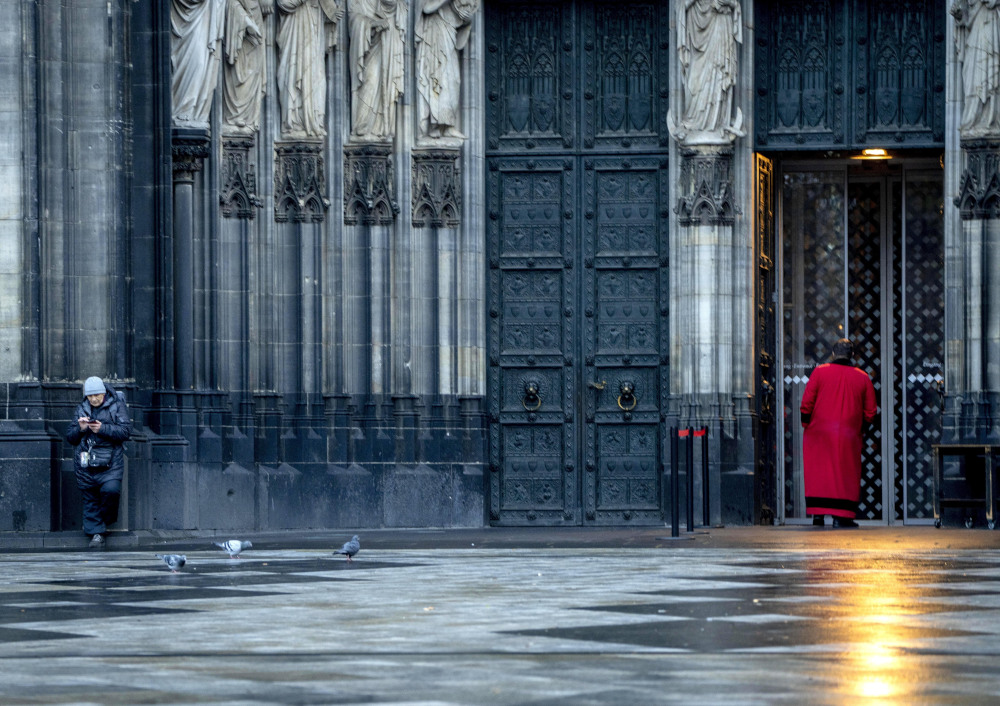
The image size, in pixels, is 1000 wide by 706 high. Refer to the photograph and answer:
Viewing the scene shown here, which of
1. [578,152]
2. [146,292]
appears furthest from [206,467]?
[578,152]

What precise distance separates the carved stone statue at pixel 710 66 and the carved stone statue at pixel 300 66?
4.19 m

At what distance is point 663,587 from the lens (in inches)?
455

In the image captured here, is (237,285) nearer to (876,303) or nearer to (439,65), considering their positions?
(439,65)

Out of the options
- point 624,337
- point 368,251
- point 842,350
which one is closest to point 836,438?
point 842,350

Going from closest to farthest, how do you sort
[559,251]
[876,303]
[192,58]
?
1. [192,58]
2. [559,251]
3. [876,303]

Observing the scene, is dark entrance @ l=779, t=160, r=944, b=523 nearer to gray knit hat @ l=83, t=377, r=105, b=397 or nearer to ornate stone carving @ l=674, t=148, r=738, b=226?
ornate stone carving @ l=674, t=148, r=738, b=226

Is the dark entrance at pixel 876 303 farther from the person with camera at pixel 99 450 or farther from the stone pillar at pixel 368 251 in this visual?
the person with camera at pixel 99 450

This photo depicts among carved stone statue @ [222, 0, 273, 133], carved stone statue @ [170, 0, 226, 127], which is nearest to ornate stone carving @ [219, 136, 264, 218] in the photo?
carved stone statue @ [222, 0, 273, 133]

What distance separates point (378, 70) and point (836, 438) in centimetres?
670

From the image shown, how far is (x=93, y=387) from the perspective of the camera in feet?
60.3

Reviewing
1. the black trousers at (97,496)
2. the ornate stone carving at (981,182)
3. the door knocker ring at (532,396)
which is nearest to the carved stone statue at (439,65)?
the door knocker ring at (532,396)

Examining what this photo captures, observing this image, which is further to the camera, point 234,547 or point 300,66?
point 300,66

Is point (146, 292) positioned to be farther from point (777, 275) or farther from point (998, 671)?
point (998, 671)

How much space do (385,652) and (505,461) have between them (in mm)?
15946
